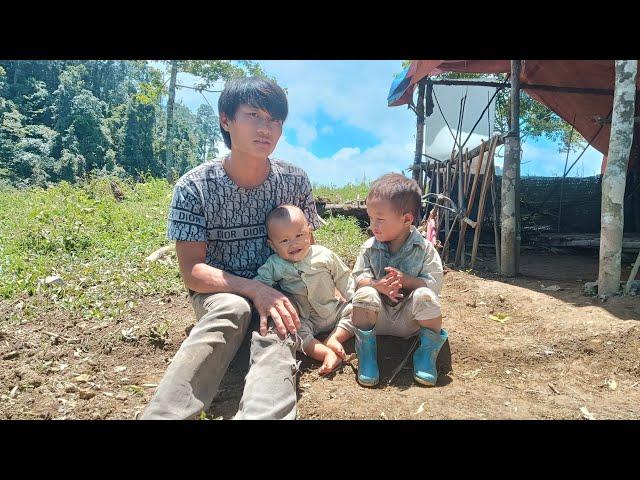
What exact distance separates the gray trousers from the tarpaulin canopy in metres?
4.98

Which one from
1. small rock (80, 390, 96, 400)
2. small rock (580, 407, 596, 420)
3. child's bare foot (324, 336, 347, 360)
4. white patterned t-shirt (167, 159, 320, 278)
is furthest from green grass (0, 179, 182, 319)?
small rock (580, 407, 596, 420)

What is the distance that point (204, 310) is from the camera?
7.14 ft

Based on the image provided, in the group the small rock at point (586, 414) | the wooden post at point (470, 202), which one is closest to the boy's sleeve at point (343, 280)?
the small rock at point (586, 414)

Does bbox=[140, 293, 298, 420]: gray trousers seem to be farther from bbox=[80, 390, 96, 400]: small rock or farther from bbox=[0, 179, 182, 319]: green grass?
bbox=[0, 179, 182, 319]: green grass

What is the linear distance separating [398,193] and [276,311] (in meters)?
0.90

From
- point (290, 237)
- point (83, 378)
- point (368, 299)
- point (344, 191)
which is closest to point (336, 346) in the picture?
point (368, 299)

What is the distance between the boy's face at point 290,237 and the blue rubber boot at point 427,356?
2.60 feet

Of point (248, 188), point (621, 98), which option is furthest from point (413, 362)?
point (621, 98)

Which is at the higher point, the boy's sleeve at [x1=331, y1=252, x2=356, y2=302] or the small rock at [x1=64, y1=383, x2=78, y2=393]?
the boy's sleeve at [x1=331, y1=252, x2=356, y2=302]

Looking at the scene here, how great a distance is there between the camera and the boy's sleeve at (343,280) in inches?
98.2

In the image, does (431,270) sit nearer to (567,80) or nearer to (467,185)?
(467,185)

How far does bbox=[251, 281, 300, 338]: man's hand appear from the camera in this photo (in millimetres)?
2023
